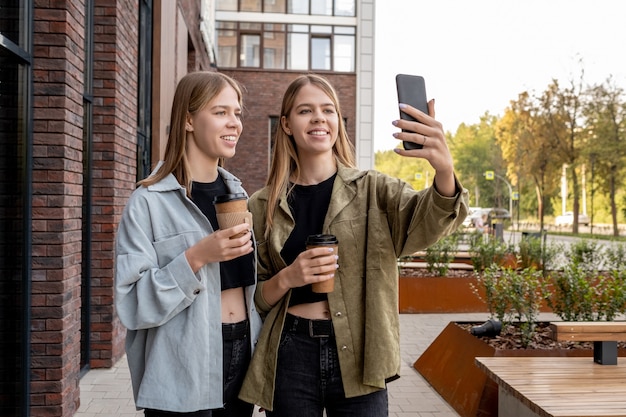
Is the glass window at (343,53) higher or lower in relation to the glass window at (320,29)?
A: lower

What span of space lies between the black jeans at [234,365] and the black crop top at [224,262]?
160 mm

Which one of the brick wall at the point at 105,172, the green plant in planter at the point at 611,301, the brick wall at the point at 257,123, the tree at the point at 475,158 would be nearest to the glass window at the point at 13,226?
the brick wall at the point at 105,172

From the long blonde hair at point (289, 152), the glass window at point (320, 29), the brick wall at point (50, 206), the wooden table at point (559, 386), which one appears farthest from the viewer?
the glass window at point (320, 29)

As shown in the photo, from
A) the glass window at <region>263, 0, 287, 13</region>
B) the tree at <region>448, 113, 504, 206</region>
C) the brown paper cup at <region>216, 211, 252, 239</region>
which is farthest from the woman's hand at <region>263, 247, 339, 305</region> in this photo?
the tree at <region>448, 113, 504, 206</region>

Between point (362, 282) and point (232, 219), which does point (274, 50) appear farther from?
point (232, 219)

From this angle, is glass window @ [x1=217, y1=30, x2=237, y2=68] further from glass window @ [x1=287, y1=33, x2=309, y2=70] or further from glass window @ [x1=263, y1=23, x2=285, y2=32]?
glass window @ [x1=287, y1=33, x2=309, y2=70]

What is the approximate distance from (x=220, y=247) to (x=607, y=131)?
3345cm

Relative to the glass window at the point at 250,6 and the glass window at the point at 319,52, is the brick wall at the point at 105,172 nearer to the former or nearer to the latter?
the glass window at the point at 319,52

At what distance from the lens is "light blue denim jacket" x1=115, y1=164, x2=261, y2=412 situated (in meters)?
2.20

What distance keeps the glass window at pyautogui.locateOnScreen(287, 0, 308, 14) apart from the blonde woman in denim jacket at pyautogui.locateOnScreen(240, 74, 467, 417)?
86.1 feet

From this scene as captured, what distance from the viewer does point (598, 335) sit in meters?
4.16

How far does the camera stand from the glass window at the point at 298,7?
27.6 metres

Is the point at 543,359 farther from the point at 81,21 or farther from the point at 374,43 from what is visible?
the point at 374,43

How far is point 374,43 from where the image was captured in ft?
89.0
